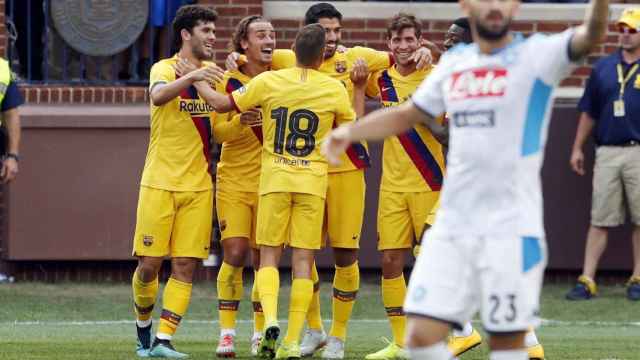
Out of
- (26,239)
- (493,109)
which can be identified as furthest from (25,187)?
(493,109)

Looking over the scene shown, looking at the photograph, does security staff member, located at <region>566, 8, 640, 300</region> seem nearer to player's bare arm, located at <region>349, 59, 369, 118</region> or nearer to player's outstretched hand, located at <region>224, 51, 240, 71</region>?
player's bare arm, located at <region>349, 59, 369, 118</region>

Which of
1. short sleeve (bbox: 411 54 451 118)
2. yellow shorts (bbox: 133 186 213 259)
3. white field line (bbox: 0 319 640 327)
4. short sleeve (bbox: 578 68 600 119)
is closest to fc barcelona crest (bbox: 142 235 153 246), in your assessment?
yellow shorts (bbox: 133 186 213 259)

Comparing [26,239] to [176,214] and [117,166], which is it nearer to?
[117,166]

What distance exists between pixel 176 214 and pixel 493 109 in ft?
12.4

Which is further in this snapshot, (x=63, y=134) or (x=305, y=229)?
(x=63, y=134)

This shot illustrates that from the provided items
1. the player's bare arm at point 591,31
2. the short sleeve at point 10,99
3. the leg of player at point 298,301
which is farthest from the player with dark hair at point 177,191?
the player's bare arm at point 591,31

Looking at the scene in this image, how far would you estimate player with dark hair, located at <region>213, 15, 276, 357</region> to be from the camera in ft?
32.6

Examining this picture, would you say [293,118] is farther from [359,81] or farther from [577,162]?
[577,162]

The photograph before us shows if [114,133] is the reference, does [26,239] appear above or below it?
below

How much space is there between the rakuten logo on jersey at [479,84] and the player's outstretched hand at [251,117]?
3447mm

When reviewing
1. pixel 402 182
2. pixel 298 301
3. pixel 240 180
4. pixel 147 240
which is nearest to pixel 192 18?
pixel 240 180

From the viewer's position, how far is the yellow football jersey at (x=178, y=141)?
9695 millimetres

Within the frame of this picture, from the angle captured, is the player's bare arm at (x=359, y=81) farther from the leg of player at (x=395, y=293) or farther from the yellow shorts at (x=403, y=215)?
the leg of player at (x=395, y=293)

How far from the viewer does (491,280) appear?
20.6 ft
